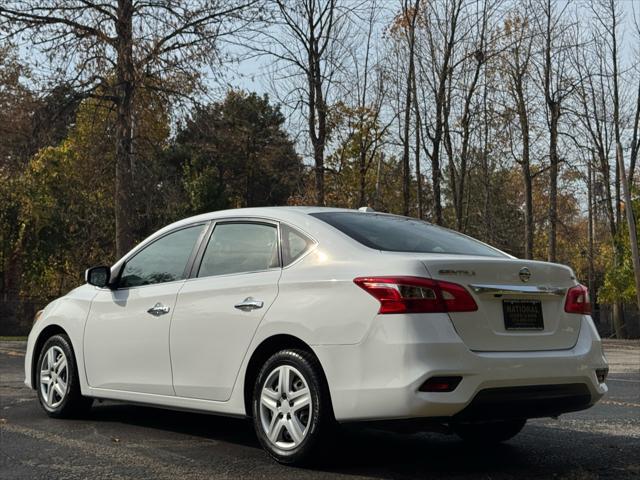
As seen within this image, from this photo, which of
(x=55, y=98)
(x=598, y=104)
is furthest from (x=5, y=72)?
(x=598, y=104)

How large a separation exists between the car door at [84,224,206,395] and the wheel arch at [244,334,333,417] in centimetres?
80

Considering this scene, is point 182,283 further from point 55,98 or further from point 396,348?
point 55,98

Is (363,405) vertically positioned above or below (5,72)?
below

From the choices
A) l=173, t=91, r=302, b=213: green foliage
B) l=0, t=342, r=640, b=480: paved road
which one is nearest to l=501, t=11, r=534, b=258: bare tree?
l=173, t=91, r=302, b=213: green foliage

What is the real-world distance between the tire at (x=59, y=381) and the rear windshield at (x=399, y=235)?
2.68 metres

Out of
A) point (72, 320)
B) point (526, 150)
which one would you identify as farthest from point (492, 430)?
point (526, 150)

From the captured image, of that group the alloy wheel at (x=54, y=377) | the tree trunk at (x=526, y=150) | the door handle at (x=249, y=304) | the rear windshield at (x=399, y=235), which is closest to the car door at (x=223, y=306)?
the door handle at (x=249, y=304)

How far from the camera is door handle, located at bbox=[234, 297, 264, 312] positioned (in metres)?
5.46

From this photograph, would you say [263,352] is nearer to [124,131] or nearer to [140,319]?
[140,319]

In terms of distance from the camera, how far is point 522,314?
16.8 feet

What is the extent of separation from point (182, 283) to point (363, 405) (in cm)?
197

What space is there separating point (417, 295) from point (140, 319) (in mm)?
2501

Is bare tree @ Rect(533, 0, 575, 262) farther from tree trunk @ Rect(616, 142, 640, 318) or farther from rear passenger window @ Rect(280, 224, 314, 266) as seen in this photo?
rear passenger window @ Rect(280, 224, 314, 266)

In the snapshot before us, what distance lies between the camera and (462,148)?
1364 inches
